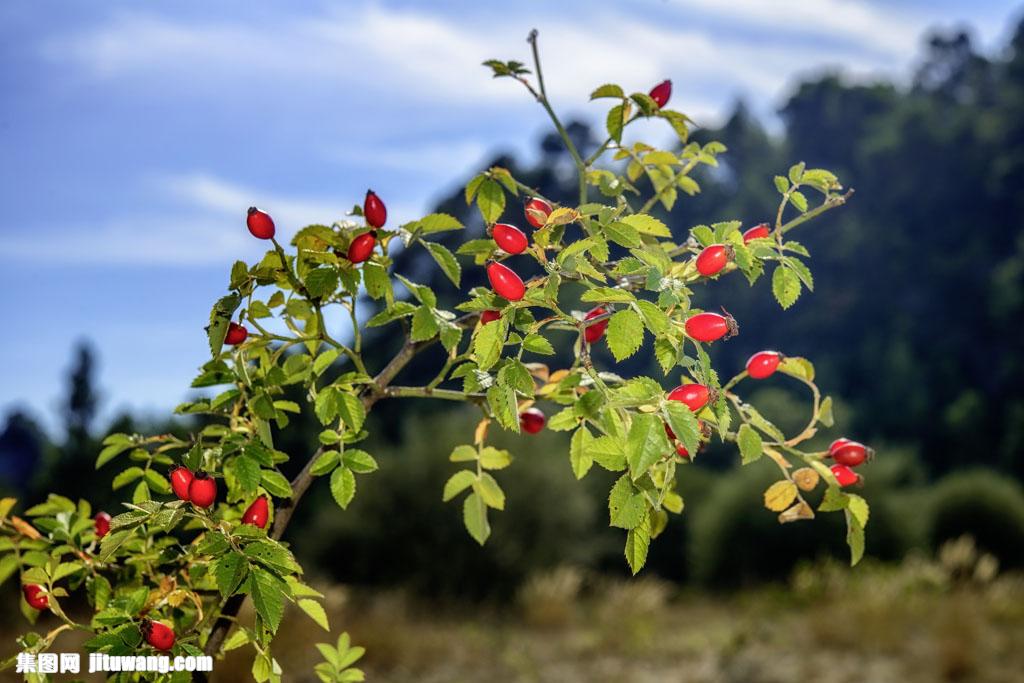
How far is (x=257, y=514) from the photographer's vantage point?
4.83 ft

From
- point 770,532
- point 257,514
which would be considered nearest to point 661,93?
point 257,514

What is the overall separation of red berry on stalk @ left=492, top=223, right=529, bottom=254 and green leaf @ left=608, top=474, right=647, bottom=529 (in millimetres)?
349

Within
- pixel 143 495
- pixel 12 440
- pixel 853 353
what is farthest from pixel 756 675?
pixel 12 440

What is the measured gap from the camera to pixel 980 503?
38.7ft

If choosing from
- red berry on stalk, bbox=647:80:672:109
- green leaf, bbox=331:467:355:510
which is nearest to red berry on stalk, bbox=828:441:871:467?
red berry on stalk, bbox=647:80:672:109

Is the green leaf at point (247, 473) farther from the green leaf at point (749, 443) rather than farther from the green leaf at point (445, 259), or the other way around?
the green leaf at point (749, 443)

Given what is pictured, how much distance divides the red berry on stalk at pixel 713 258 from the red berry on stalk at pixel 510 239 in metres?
0.25

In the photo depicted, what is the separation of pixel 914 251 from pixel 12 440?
2850 cm

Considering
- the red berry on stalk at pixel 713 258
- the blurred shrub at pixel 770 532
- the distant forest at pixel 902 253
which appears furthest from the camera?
the distant forest at pixel 902 253

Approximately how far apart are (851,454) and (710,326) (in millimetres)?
419

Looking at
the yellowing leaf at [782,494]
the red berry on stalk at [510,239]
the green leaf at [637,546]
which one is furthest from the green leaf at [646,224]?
the yellowing leaf at [782,494]

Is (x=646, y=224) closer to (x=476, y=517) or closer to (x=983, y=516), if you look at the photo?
(x=476, y=517)

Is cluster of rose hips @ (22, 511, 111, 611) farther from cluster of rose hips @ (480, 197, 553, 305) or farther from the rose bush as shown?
cluster of rose hips @ (480, 197, 553, 305)

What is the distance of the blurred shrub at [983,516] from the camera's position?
1145 centimetres
